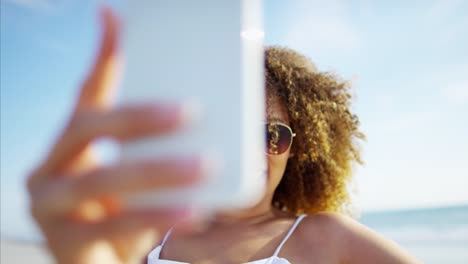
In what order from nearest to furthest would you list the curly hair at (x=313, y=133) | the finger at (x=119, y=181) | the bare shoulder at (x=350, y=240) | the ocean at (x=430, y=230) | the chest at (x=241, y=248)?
the finger at (x=119, y=181) → the bare shoulder at (x=350, y=240) → the chest at (x=241, y=248) → the curly hair at (x=313, y=133) → the ocean at (x=430, y=230)

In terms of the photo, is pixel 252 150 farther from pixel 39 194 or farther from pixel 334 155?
pixel 334 155

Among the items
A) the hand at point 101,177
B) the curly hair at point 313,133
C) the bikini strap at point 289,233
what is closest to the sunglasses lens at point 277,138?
the curly hair at point 313,133

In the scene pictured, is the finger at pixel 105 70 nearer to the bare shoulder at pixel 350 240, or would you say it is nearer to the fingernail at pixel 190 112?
the fingernail at pixel 190 112

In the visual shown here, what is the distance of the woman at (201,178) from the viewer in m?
0.58

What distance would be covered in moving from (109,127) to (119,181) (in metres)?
0.08

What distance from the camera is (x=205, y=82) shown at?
2.19 ft

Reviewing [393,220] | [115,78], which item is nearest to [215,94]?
[115,78]

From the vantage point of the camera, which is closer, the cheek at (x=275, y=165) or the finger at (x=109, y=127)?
the finger at (x=109, y=127)

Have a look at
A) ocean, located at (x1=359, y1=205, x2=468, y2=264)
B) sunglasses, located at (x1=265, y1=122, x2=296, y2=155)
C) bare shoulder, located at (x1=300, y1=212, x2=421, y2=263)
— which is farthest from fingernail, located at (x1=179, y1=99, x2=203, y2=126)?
ocean, located at (x1=359, y1=205, x2=468, y2=264)

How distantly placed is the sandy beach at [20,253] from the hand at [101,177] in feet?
17.9

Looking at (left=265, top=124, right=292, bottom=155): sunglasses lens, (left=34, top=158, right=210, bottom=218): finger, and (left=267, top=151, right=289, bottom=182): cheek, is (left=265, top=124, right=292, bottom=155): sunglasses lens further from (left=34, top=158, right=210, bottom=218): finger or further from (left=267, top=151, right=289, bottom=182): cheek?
(left=34, top=158, right=210, bottom=218): finger

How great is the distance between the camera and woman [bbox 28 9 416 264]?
1.91 feet

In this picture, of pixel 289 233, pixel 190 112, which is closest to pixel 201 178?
pixel 190 112

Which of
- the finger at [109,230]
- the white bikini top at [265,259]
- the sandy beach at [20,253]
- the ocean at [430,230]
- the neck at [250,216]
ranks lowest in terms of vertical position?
the ocean at [430,230]
